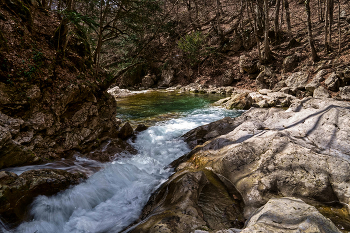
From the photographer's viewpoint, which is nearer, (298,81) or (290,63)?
(298,81)

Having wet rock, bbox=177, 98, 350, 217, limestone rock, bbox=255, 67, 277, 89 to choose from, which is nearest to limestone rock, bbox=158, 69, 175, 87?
limestone rock, bbox=255, 67, 277, 89

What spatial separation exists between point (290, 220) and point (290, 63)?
17.4 m

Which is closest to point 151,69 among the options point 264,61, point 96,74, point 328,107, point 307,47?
point 264,61

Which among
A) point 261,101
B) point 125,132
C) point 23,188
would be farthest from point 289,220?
point 261,101

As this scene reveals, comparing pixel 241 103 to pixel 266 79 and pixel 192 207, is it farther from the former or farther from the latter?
pixel 192 207

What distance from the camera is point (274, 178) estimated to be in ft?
11.4

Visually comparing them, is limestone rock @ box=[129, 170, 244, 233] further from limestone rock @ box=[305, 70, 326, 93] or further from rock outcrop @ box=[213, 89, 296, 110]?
limestone rock @ box=[305, 70, 326, 93]

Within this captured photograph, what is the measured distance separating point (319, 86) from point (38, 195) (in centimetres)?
1395

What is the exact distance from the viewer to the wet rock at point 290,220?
177 cm

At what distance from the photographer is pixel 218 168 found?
437 cm

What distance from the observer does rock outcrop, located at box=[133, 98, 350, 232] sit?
7.27 feet

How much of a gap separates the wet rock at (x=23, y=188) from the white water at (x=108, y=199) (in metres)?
0.14

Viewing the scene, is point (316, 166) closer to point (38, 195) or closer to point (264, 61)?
point (38, 195)

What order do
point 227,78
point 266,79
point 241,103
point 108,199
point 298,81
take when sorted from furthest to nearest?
point 227,78 → point 266,79 → point 298,81 → point 241,103 → point 108,199
